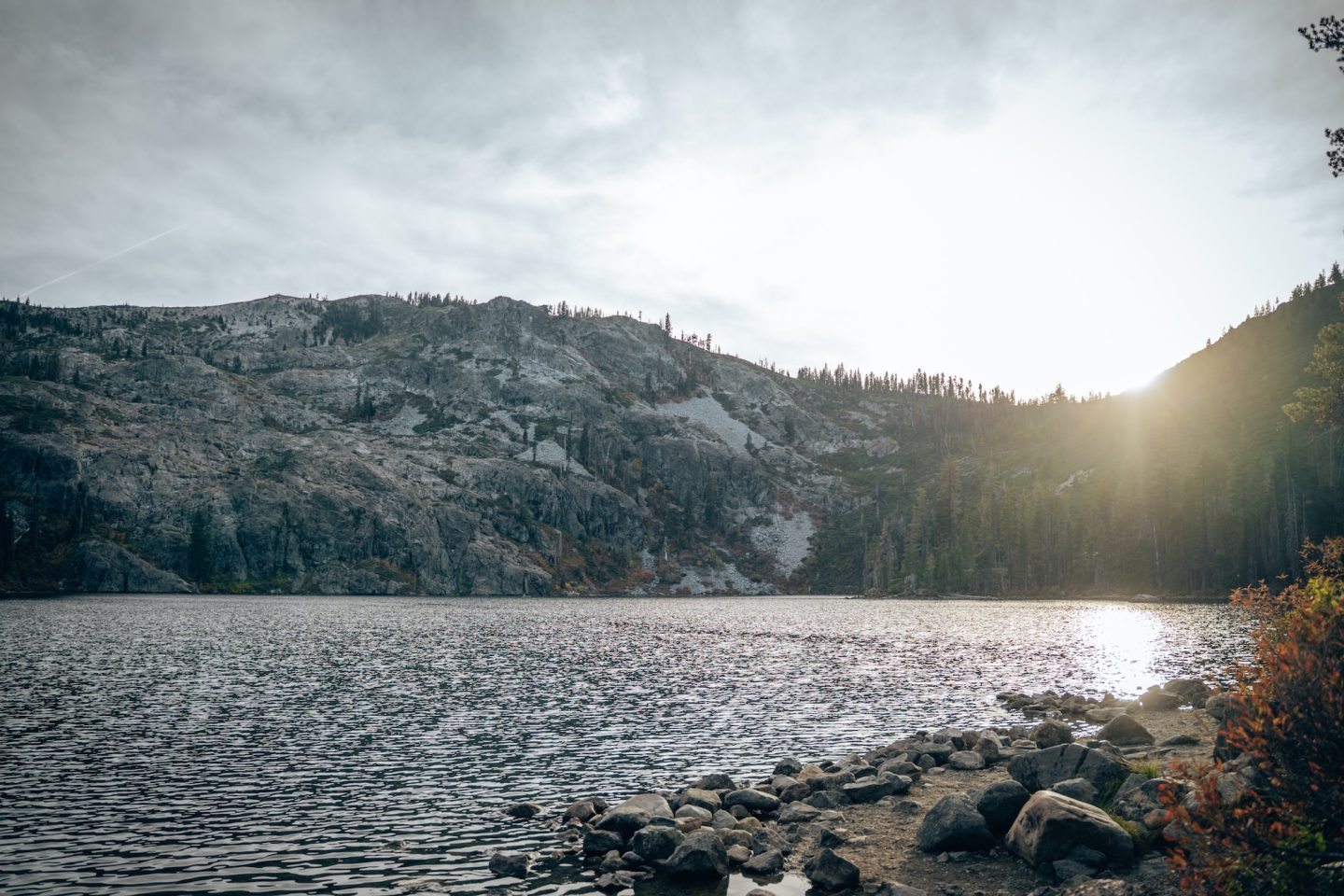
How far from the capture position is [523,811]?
82.4 ft

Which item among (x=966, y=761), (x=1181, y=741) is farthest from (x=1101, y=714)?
(x=966, y=761)

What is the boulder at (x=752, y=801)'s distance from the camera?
2544 centimetres

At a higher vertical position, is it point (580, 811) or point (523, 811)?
point (580, 811)

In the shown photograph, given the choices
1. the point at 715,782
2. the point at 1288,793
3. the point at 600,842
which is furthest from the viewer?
the point at 715,782

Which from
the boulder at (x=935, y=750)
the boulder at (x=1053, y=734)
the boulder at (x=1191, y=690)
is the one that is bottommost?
the boulder at (x=935, y=750)

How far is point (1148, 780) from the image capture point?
824 inches

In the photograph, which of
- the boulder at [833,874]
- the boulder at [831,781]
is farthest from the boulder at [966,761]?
the boulder at [833,874]

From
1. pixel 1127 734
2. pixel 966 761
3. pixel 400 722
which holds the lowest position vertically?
pixel 400 722

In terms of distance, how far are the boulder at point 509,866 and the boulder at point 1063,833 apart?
1318 centimetres

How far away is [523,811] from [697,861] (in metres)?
7.84

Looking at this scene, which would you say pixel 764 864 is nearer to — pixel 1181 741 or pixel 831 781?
pixel 831 781

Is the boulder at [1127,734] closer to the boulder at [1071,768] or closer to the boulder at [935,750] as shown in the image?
the boulder at [935,750]

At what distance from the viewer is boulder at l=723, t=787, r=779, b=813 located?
2544cm

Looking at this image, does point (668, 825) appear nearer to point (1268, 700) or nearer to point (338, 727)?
point (1268, 700)
